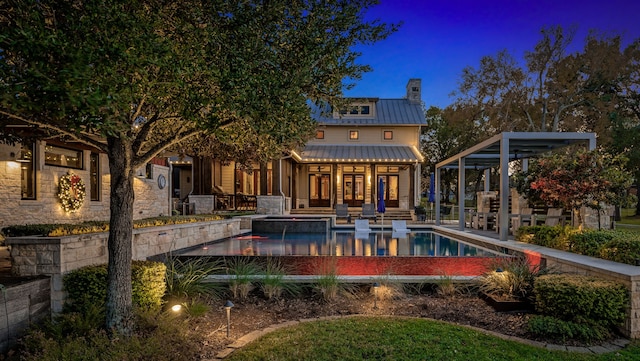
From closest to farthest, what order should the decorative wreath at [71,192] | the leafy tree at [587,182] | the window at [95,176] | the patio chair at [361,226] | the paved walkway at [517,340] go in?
1. the paved walkway at [517,340]
2. the leafy tree at [587,182]
3. the decorative wreath at [71,192]
4. the window at [95,176]
5. the patio chair at [361,226]

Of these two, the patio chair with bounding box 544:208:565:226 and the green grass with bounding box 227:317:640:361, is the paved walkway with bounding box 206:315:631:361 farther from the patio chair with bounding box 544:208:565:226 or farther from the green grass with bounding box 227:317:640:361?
the patio chair with bounding box 544:208:565:226

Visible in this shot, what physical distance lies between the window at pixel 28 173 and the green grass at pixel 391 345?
8.69m

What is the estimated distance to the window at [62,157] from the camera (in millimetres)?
10383

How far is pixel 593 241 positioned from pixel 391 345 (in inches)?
203

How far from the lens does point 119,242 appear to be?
176 inches

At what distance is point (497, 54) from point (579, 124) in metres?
7.18

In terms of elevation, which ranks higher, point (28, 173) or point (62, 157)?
point (62, 157)

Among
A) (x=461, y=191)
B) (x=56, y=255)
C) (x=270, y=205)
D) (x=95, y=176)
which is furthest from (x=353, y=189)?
(x=56, y=255)

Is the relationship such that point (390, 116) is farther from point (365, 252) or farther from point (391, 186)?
point (365, 252)

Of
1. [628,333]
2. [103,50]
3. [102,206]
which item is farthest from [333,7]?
[102,206]

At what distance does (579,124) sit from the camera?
2503 centimetres

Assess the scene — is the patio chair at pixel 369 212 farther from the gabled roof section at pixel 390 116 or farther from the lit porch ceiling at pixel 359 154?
the gabled roof section at pixel 390 116

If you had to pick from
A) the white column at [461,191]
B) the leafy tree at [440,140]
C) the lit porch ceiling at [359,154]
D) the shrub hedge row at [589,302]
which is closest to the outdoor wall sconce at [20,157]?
the shrub hedge row at [589,302]

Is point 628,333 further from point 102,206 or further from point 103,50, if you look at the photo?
point 102,206
